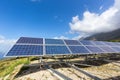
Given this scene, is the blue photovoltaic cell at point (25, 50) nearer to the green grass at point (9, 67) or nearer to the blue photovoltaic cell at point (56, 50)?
the blue photovoltaic cell at point (56, 50)

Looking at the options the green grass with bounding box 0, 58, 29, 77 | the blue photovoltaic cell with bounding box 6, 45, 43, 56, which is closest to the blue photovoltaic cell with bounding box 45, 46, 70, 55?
the blue photovoltaic cell with bounding box 6, 45, 43, 56

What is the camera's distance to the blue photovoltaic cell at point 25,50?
14.3 metres

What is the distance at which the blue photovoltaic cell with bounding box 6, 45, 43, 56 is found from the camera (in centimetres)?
1429

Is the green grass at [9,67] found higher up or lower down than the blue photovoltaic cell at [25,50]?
lower down

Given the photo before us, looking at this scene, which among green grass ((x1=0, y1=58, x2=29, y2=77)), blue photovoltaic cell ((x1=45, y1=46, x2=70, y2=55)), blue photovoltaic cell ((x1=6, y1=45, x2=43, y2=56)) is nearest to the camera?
blue photovoltaic cell ((x1=6, y1=45, x2=43, y2=56))

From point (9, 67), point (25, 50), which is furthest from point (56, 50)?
point (9, 67)

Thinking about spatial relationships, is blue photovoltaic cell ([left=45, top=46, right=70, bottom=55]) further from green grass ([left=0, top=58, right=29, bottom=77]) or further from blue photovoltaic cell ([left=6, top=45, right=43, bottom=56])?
green grass ([left=0, top=58, right=29, bottom=77])

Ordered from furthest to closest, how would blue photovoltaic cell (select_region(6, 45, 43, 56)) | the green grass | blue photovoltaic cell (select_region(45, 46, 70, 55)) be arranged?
the green grass → blue photovoltaic cell (select_region(45, 46, 70, 55)) → blue photovoltaic cell (select_region(6, 45, 43, 56))

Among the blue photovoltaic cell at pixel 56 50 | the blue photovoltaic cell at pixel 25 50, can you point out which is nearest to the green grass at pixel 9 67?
the blue photovoltaic cell at pixel 25 50

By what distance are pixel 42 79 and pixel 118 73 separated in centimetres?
901

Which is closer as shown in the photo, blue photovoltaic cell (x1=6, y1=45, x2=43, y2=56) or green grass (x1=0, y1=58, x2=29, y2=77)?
blue photovoltaic cell (x1=6, y1=45, x2=43, y2=56)

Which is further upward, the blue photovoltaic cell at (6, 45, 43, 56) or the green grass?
the blue photovoltaic cell at (6, 45, 43, 56)

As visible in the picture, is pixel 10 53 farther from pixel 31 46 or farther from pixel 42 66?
pixel 42 66

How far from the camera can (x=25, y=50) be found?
15.6 m
